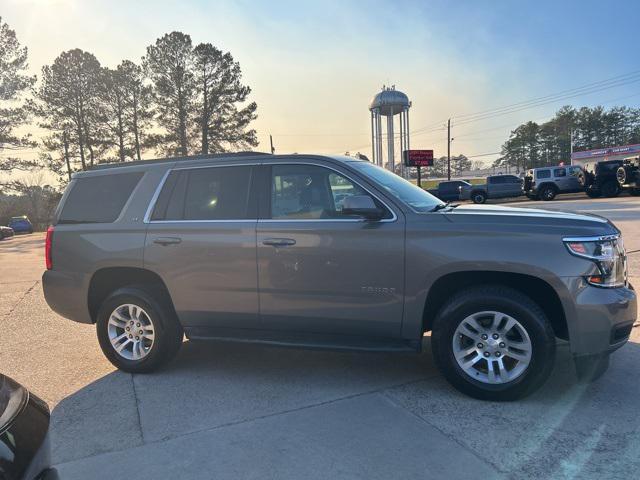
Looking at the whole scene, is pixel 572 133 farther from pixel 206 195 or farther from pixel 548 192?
pixel 206 195

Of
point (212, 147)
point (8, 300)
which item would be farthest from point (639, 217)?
→ point (212, 147)

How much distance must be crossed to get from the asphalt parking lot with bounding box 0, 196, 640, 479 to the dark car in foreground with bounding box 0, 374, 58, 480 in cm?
102

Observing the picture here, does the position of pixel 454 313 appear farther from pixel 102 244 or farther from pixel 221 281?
pixel 102 244

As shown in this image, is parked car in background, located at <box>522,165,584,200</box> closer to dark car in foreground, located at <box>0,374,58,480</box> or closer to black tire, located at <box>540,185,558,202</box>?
black tire, located at <box>540,185,558,202</box>

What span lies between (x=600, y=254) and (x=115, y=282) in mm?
4151

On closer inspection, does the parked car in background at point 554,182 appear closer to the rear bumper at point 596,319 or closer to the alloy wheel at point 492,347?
the rear bumper at point 596,319

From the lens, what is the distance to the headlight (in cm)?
337

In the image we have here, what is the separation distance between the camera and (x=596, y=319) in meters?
3.33

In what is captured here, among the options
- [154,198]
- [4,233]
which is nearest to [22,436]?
[154,198]

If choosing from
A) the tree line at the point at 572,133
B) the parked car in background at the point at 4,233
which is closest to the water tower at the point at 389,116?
the parked car in background at the point at 4,233

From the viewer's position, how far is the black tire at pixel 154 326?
14.4ft

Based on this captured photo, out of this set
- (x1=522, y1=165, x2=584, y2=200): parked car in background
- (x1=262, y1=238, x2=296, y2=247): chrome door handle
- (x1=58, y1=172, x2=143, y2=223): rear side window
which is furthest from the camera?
(x1=522, y1=165, x2=584, y2=200): parked car in background

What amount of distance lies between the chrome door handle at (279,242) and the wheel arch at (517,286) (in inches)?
45.3

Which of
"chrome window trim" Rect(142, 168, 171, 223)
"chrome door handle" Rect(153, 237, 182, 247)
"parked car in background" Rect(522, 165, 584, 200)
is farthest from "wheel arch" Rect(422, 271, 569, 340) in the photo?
"parked car in background" Rect(522, 165, 584, 200)
